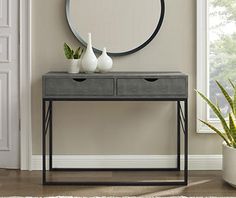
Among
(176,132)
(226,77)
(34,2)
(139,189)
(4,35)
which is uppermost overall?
(34,2)

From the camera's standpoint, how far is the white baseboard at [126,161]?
14.6 feet

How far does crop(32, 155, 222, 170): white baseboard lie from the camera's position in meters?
4.46

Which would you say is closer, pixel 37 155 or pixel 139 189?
pixel 139 189

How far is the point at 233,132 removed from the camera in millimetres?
3898

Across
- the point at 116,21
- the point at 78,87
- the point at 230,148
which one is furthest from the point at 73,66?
the point at 230,148

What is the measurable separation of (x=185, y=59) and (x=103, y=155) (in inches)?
43.1

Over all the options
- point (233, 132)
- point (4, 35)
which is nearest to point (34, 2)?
point (4, 35)

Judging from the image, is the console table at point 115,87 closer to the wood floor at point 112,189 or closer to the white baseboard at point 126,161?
the wood floor at point 112,189

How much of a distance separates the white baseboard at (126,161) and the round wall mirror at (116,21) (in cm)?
92

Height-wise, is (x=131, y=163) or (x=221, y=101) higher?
(x=221, y=101)

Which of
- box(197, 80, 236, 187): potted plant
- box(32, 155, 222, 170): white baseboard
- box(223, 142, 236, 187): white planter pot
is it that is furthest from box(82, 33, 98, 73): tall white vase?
box(223, 142, 236, 187): white planter pot

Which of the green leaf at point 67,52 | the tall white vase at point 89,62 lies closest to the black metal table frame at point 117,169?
the tall white vase at point 89,62

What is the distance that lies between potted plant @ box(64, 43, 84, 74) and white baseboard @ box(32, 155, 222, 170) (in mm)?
824

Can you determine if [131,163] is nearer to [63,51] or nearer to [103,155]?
[103,155]
